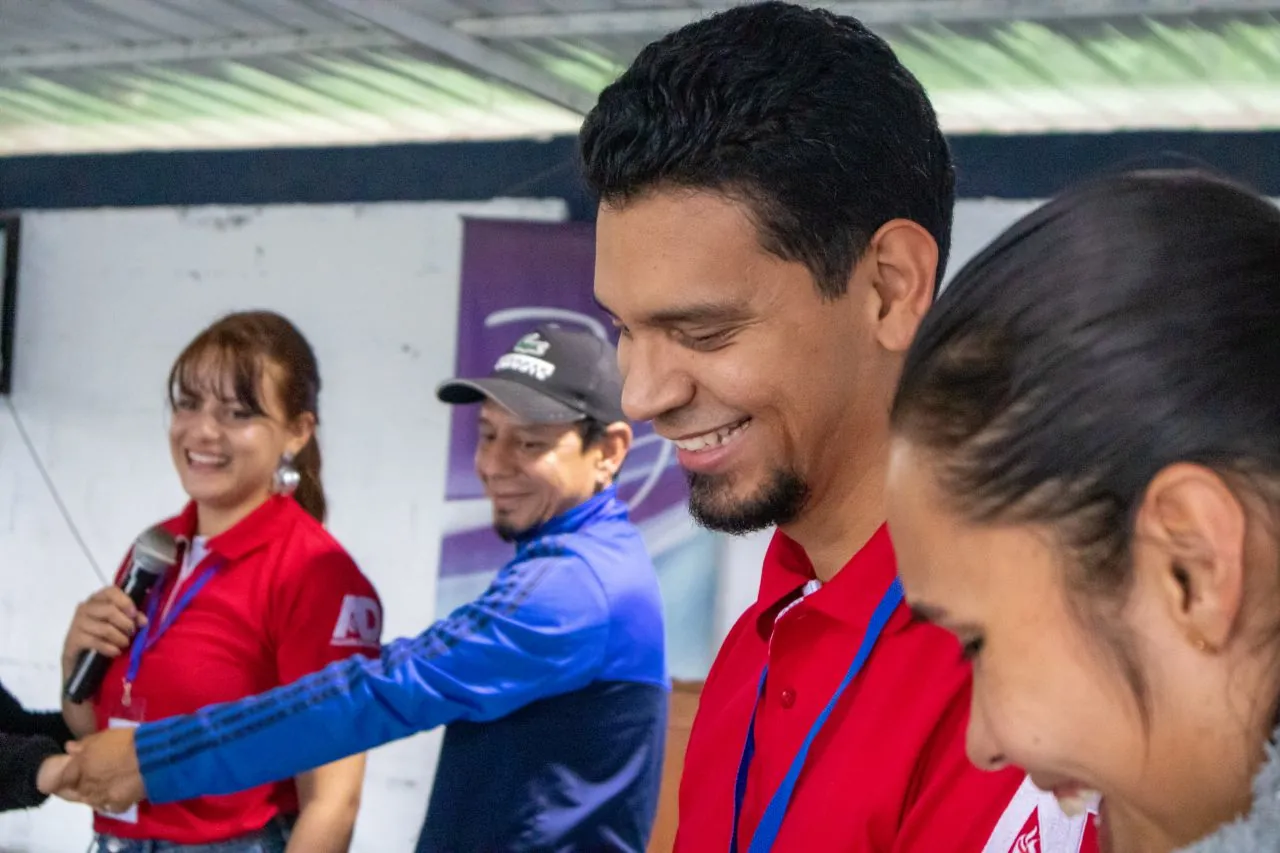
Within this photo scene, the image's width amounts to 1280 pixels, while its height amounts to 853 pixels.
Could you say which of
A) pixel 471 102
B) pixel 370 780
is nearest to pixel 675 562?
pixel 370 780

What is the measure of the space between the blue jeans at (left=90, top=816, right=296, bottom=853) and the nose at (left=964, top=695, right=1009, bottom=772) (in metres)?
1.58

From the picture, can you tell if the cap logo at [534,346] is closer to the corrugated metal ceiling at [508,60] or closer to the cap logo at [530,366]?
the cap logo at [530,366]

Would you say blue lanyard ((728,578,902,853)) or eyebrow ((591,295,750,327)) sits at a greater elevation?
eyebrow ((591,295,750,327))

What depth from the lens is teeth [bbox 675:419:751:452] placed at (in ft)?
3.36

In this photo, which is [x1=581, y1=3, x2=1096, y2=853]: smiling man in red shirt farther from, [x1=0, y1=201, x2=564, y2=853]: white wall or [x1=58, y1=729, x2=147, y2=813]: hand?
[x1=0, y1=201, x2=564, y2=853]: white wall

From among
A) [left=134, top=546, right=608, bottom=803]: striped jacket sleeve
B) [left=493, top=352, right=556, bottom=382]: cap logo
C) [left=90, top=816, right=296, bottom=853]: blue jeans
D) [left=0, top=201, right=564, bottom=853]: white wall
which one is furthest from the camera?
[left=0, top=201, right=564, bottom=853]: white wall

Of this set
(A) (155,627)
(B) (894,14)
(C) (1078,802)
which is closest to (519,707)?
(A) (155,627)

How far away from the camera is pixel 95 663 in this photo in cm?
208

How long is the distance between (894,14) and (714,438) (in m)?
2.52

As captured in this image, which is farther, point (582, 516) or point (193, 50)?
point (193, 50)

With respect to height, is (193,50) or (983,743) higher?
(193,50)

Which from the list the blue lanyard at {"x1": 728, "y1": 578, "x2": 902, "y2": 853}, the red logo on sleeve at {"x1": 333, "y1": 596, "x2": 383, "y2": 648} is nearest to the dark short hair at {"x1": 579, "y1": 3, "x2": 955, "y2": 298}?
the blue lanyard at {"x1": 728, "y1": 578, "x2": 902, "y2": 853}

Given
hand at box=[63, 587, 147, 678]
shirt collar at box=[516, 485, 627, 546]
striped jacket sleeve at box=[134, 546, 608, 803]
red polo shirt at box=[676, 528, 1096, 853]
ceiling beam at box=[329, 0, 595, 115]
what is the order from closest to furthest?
red polo shirt at box=[676, 528, 1096, 853] < striped jacket sleeve at box=[134, 546, 608, 803] < hand at box=[63, 587, 147, 678] < shirt collar at box=[516, 485, 627, 546] < ceiling beam at box=[329, 0, 595, 115]

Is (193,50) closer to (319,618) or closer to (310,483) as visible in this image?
(310,483)
